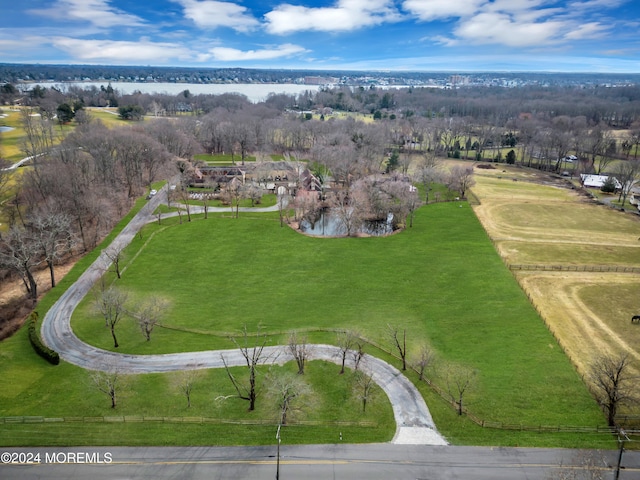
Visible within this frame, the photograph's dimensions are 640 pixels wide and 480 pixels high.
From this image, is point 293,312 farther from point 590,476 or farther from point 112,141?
point 112,141

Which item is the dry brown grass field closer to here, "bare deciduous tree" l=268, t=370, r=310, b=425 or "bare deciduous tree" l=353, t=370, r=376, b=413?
"bare deciduous tree" l=353, t=370, r=376, b=413

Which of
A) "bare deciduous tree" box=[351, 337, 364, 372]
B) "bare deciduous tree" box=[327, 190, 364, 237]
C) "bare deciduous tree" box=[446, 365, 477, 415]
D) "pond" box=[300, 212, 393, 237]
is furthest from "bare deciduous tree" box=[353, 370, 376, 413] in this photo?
"pond" box=[300, 212, 393, 237]

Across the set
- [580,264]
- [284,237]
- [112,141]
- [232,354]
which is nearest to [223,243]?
[284,237]

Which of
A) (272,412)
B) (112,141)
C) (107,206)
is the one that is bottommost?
(272,412)

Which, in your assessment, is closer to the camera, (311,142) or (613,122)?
(311,142)

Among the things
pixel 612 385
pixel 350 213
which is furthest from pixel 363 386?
pixel 350 213

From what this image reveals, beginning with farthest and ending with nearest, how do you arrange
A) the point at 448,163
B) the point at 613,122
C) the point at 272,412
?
the point at 613,122, the point at 448,163, the point at 272,412
